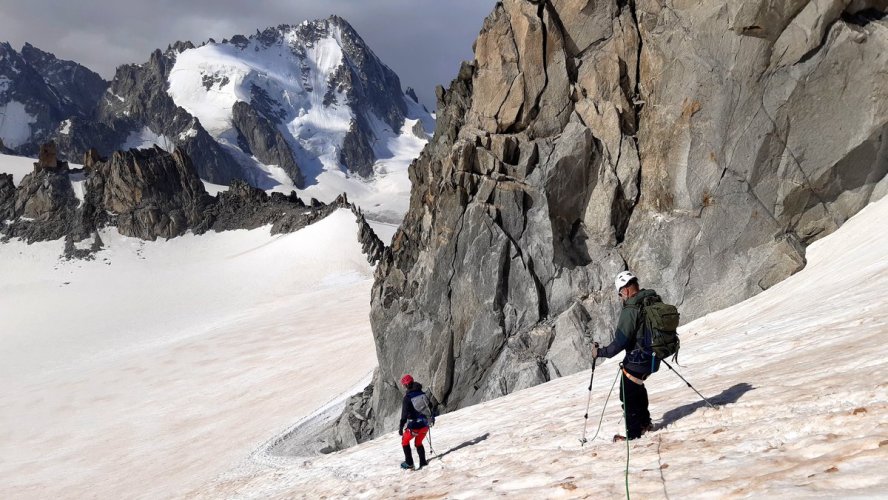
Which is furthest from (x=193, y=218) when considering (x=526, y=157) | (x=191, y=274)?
(x=526, y=157)

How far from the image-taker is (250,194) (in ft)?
345

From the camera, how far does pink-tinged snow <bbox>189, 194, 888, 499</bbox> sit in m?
4.93

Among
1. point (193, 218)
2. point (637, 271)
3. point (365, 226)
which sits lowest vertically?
point (637, 271)

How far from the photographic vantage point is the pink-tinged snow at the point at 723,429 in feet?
16.2

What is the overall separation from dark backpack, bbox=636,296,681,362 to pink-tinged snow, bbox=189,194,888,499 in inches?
36.6

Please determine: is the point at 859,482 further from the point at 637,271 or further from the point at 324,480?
the point at 637,271

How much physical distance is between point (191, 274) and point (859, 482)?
8822cm

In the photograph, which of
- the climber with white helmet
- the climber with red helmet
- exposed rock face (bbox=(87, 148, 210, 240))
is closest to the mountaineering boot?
the climber with red helmet

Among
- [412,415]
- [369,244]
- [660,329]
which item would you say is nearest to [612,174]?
[412,415]

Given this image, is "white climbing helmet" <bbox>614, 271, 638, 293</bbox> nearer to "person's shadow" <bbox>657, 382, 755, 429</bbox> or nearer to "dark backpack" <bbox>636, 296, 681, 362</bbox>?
"dark backpack" <bbox>636, 296, 681, 362</bbox>

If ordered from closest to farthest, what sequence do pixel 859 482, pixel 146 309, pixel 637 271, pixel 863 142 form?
pixel 859 482 < pixel 863 142 < pixel 637 271 < pixel 146 309

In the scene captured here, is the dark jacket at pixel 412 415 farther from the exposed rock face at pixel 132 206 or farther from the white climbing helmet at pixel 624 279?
the exposed rock face at pixel 132 206

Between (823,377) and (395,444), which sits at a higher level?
(823,377)

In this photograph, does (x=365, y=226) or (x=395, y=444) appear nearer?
(x=395, y=444)
